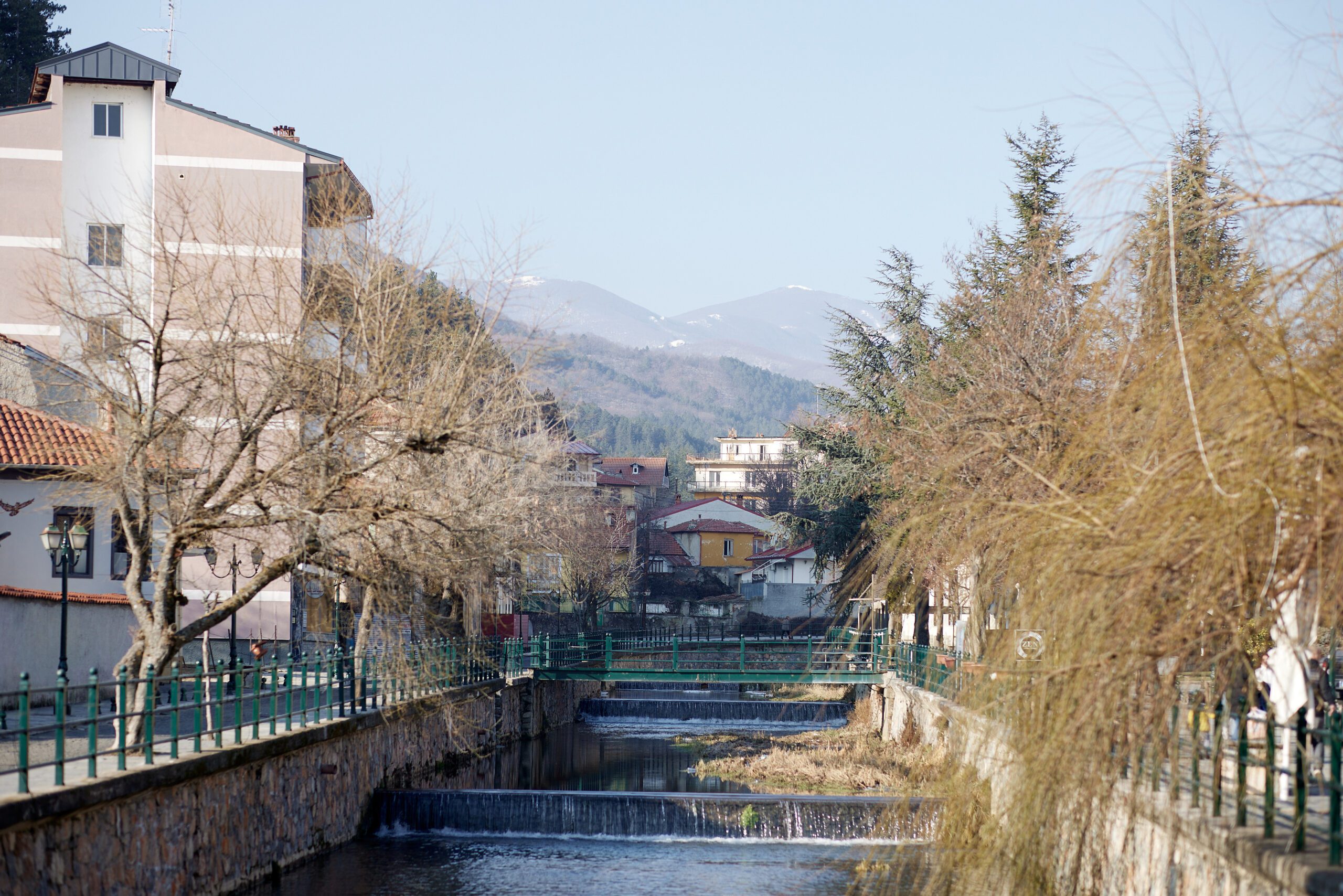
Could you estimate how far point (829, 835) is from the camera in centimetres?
1909

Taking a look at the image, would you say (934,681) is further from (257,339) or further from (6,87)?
(6,87)

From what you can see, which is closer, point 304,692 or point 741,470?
point 304,692

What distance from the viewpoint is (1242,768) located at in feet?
27.7

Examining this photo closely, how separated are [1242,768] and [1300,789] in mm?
1082

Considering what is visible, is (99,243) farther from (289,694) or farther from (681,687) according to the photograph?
(681,687)

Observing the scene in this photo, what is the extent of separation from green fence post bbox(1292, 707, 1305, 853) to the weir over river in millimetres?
4704

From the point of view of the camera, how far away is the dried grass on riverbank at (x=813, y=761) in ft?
77.8

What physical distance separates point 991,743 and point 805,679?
1953 centimetres

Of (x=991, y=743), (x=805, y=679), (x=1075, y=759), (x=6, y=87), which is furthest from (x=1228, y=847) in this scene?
(x=6, y=87)

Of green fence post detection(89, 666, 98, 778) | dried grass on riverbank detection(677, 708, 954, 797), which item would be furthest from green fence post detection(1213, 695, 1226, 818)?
dried grass on riverbank detection(677, 708, 954, 797)

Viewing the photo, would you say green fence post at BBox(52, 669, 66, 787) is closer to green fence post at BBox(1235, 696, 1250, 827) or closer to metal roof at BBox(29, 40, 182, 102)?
green fence post at BBox(1235, 696, 1250, 827)

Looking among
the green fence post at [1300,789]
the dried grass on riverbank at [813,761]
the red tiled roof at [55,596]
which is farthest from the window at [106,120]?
the green fence post at [1300,789]

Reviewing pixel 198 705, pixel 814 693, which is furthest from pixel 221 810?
pixel 814 693

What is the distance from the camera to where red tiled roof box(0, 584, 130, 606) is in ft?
68.2
